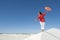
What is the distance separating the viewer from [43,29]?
47.4 feet

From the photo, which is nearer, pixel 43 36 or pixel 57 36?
pixel 43 36

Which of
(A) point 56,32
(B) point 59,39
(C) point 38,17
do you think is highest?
(C) point 38,17

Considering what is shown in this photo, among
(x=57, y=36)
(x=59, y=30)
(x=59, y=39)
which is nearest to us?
(x=59, y=39)

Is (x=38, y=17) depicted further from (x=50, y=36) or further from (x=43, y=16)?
(x=50, y=36)

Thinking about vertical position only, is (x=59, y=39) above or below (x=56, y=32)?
below

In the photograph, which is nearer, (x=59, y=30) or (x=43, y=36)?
(x=43, y=36)

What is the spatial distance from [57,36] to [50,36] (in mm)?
1047

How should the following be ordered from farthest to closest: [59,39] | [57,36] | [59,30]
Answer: [59,30] < [57,36] < [59,39]

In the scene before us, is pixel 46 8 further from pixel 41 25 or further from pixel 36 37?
pixel 36 37

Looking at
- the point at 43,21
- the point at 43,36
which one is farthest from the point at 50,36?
the point at 43,21

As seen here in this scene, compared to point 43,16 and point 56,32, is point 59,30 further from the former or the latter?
point 43,16

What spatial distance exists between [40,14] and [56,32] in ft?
7.45

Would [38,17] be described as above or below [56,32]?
above

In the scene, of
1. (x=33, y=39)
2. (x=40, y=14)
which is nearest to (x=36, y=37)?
(x=33, y=39)
